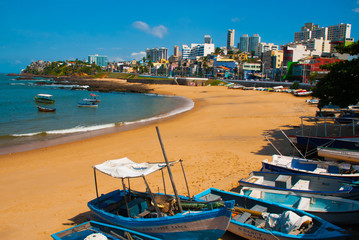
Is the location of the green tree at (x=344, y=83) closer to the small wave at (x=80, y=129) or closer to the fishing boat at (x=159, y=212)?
the fishing boat at (x=159, y=212)

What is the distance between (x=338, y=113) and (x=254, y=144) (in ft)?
35.2

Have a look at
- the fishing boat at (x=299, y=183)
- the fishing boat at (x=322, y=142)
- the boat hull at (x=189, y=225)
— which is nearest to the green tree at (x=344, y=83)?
the fishing boat at (x=322, y=142)

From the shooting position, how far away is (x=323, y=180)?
388 inches

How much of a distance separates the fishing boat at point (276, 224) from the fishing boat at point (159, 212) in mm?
1106

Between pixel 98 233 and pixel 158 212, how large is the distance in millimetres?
1611

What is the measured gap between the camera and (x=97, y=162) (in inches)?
619

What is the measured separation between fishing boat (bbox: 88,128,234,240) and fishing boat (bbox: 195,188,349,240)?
1.11 m

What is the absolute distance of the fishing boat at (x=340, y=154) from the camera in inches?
473

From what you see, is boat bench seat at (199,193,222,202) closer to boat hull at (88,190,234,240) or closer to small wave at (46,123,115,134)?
boat hull at (88,190,234,240)

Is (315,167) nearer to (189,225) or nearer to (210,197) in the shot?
(210,197)

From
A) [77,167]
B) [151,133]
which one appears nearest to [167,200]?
[77,167]

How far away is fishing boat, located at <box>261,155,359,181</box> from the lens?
10031 mm

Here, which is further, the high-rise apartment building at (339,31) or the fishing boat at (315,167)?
the high-rise apartment building at (339,31)

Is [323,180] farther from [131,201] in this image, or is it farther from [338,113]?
[338,113]
